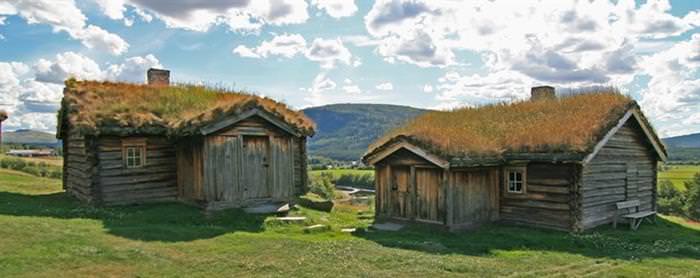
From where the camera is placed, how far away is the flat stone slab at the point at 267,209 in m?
19.5

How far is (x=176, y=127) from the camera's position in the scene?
19.7 meters

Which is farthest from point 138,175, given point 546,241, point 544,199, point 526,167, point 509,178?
point 544,199

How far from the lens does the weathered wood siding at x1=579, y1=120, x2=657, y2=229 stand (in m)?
18.8

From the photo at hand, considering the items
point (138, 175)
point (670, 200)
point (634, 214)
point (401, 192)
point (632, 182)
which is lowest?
point (670, 200)

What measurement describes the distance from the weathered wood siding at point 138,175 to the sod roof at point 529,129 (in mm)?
8272

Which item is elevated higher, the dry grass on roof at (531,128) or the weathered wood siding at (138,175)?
the dry grass on roof at (531,128)

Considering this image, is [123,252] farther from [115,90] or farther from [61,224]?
[115,90]

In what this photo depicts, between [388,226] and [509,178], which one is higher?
[509,178]

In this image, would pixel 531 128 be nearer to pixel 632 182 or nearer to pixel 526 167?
pixel 526 167

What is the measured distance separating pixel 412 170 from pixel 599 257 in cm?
698

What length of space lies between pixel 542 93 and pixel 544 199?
700 centimetres

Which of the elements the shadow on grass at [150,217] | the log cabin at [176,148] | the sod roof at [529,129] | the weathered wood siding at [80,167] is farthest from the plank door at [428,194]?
the weathered wood siding at [80,167]

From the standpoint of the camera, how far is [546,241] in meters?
16.5

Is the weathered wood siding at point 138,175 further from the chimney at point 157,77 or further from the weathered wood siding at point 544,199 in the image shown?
the weathered wood siding at point 544,199
